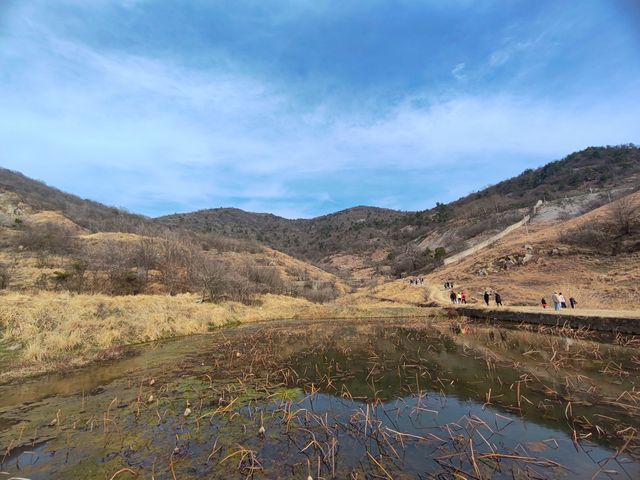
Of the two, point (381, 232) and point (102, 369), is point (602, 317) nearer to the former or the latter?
point (102, 369)

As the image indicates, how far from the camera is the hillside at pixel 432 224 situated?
8906cm

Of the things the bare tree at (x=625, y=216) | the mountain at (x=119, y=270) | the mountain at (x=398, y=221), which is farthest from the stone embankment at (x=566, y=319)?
the mountain at (x=398, y=221)

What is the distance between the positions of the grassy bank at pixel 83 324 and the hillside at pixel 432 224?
56.2 metres

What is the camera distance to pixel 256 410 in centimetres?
1090

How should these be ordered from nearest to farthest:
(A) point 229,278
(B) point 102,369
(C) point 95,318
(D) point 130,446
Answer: (D) point 130,446
(B) point 102,369
(C) point 95,318
(A) point 229,278

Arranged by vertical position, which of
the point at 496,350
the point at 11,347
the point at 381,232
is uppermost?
the point at 381,232

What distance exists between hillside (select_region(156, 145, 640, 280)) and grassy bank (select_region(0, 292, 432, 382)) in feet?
184

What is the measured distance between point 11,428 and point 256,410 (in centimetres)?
689

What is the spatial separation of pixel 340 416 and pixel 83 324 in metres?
19.5

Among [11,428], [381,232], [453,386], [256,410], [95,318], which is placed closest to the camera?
[11,428]

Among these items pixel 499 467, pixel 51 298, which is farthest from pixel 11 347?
pixel 499 467

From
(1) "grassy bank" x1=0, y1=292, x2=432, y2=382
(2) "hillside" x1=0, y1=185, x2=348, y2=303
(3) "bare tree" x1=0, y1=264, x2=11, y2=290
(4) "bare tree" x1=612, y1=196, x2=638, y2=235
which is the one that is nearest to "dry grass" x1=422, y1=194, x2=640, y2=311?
(4) "bare tree" x1=612, y1=196, x2=638, y2=235

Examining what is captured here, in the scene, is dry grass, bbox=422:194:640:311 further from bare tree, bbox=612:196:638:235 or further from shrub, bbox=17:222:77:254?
shrub, bbox=17:222:77:254

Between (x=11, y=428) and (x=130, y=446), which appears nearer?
(x=130, y=446)
